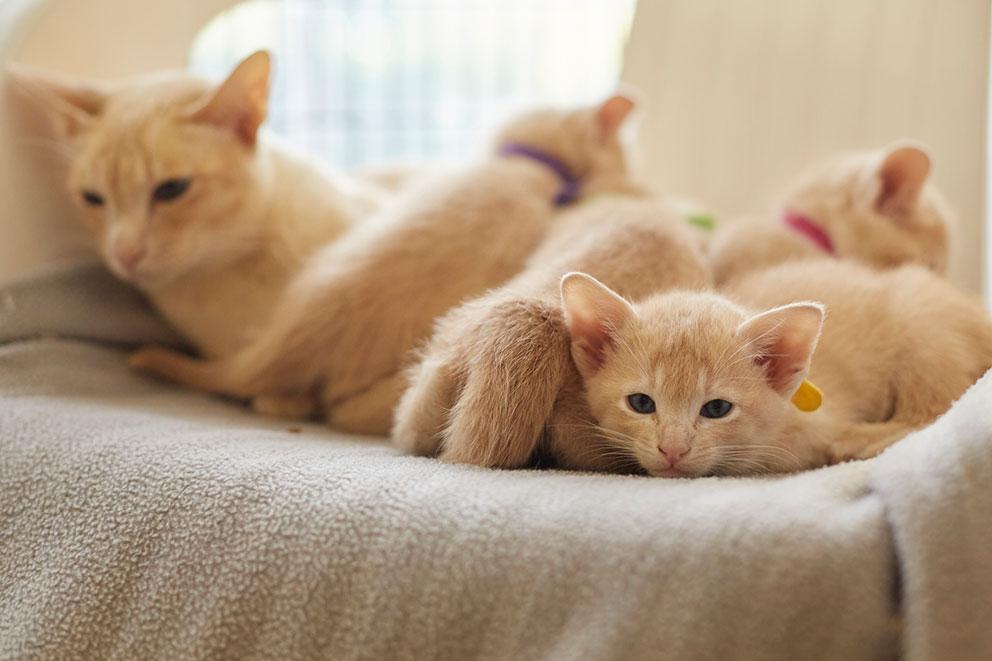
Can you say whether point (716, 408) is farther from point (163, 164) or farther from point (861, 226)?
point (163, 164)

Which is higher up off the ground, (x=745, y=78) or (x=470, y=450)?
(x=745, y=78)

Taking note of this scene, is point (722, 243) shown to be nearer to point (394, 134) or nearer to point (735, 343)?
point (735, 343)

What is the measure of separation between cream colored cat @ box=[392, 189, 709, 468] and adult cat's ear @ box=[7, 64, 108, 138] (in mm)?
828

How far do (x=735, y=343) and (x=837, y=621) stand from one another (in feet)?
1.28

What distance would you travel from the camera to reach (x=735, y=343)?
1083mm

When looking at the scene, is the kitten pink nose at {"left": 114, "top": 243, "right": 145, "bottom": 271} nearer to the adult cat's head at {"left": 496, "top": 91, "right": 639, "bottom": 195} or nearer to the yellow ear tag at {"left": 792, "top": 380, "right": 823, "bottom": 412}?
the adult cat's head at {"left": 496, "top": 91, "right": 639, "bottom": 195}

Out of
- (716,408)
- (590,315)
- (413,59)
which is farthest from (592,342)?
(413,59)

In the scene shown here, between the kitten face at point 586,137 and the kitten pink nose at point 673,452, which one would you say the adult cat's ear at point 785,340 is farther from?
the kitten face at point 586,137

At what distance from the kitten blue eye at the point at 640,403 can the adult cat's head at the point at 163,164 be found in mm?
883

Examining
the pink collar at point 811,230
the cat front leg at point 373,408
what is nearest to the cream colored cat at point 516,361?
the cat front leg at point 373,408

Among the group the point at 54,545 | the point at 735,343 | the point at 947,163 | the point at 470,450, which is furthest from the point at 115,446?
the point at 947,163

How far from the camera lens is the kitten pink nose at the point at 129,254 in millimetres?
1554

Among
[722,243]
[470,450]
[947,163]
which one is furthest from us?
[947,163]

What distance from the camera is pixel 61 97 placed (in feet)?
5.31
